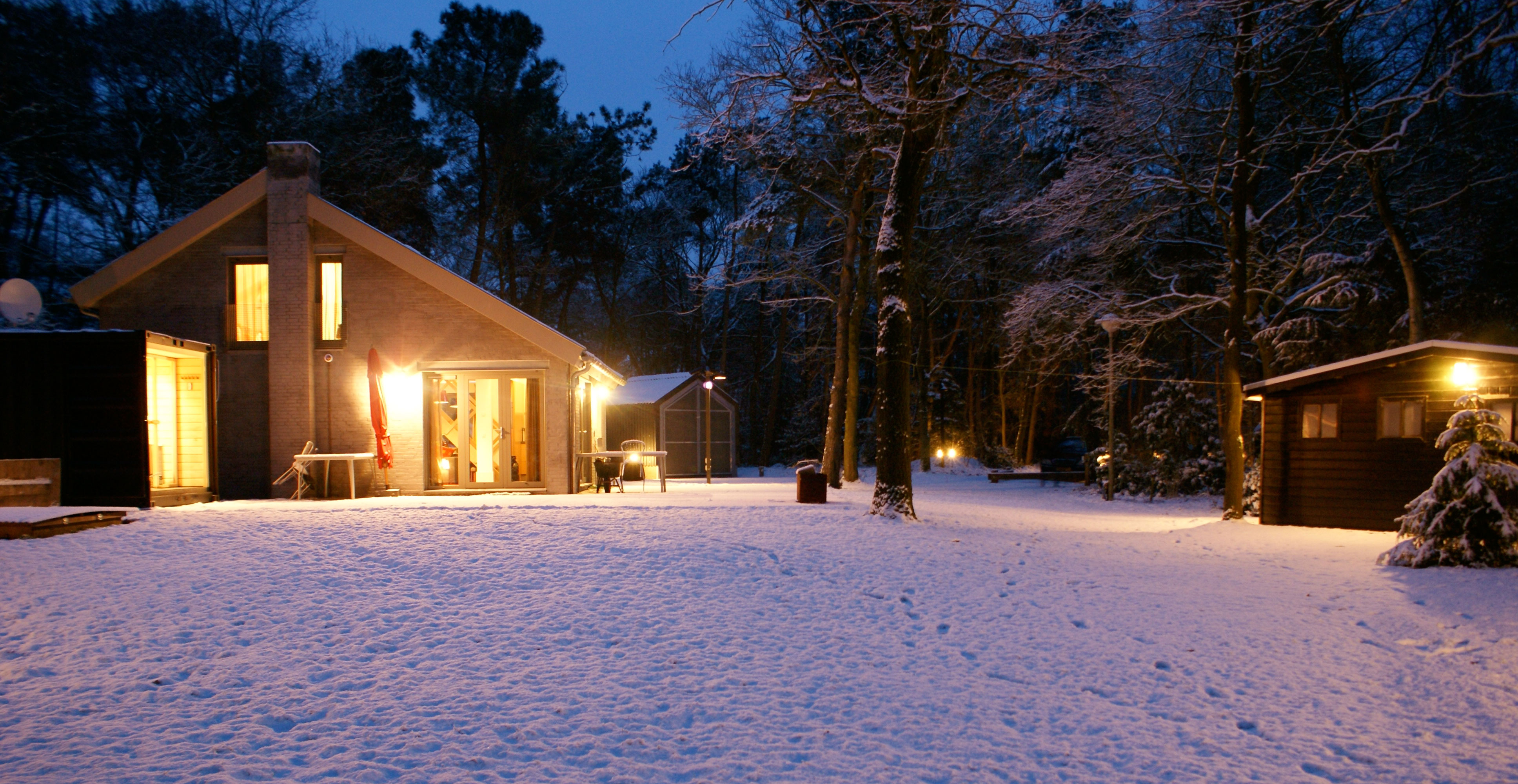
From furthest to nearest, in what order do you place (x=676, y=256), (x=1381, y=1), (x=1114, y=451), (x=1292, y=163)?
(x=676, y=256)
(x=1114, y=451)
(x=1292, y=163)
(x=1381, y=1)

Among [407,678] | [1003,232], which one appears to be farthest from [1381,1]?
[407,678]

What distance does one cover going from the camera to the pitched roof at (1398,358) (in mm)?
10383

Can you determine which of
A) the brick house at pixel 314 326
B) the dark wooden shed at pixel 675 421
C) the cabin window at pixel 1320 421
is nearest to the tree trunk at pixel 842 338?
the brick house at pixel 314 326

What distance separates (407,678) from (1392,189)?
65.0 feet

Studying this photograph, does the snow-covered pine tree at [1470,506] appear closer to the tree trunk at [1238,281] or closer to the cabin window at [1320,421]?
the cabin window at [1320,421]

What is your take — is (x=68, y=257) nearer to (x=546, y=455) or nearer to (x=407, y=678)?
(x=546, y=455)

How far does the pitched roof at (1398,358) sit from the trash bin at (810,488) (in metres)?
7.30

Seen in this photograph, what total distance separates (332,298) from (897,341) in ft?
33.3

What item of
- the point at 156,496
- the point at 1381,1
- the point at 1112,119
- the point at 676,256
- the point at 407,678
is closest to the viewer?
the point at 407,678

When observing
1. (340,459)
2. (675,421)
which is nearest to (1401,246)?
(675,421)

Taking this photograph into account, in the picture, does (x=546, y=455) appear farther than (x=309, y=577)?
Yes

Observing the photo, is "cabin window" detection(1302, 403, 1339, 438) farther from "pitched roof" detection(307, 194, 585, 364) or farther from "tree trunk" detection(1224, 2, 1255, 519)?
"pitched roof" detection(307, 194, 585, 364)

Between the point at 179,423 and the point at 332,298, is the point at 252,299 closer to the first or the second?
the point at 332,298

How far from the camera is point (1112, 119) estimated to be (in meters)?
15.5
